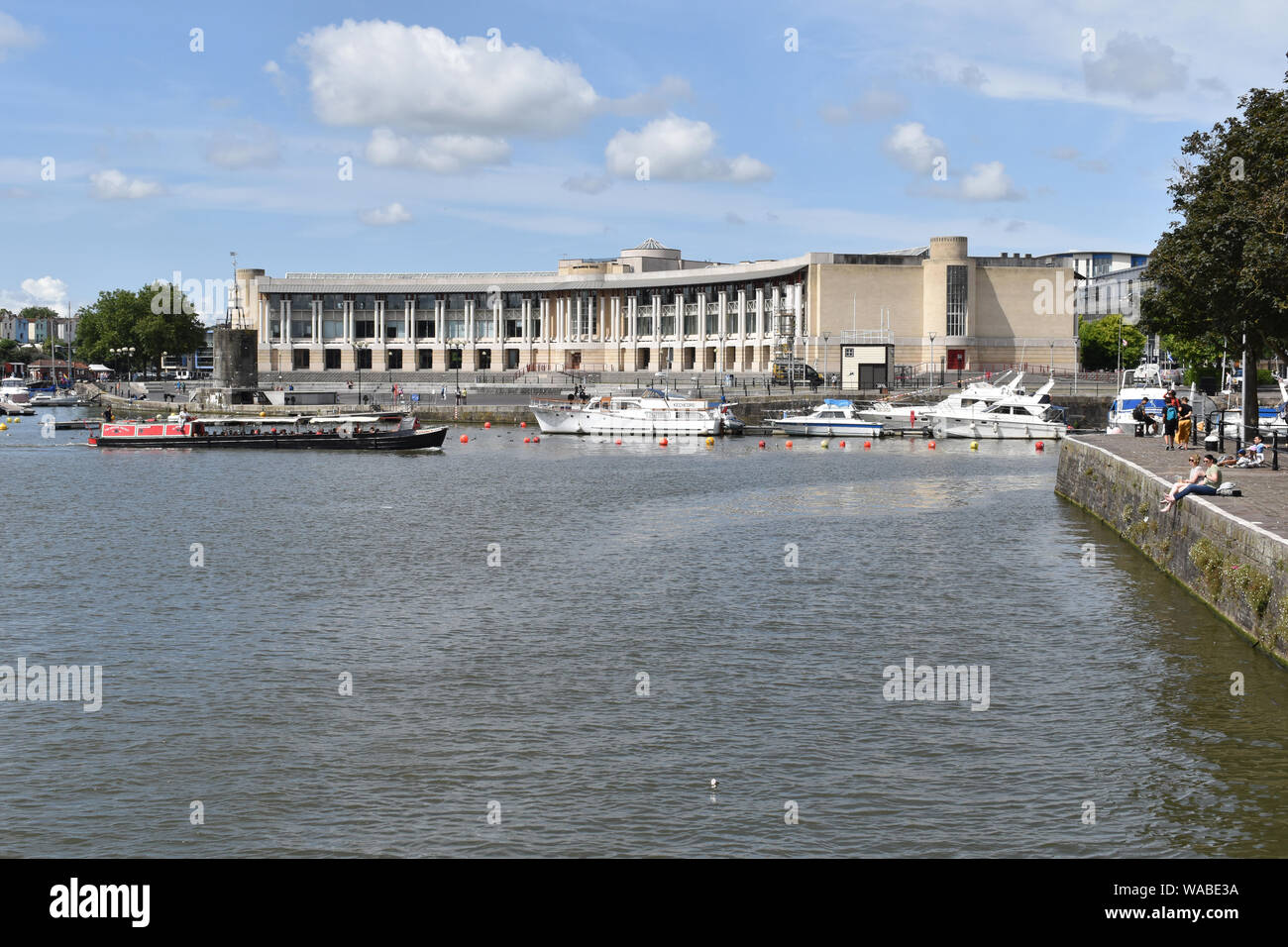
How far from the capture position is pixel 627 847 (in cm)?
1474

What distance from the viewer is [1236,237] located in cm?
4212

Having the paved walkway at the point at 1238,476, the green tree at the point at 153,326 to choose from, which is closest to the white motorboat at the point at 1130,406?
the paved walkway at the point at 1238,476

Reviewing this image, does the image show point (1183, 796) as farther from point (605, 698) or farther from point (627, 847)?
point (605, 698)

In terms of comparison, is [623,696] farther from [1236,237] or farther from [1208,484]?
[1236,237]

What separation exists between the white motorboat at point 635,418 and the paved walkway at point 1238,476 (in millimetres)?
44240

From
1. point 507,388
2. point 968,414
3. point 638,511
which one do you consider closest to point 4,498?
point 638,511

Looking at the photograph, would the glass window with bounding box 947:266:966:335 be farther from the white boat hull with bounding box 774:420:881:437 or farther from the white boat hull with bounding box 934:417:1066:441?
the white boat hull with bounding box 774:420:881:437

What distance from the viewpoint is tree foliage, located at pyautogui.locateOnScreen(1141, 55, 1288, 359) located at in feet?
128

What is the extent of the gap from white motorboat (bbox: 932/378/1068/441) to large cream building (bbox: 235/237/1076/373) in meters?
41.1

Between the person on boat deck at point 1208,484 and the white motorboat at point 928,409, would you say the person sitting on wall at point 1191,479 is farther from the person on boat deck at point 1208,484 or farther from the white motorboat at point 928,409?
the white motorboat at point 928,409

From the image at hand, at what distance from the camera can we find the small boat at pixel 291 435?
83.8 m

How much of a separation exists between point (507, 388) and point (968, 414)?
2304 inches

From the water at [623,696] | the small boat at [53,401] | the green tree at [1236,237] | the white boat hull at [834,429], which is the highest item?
the green tree at [1236,237]

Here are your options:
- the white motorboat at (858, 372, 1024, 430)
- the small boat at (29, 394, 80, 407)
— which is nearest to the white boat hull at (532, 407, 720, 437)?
the white motorboat at (858, 372, 1024, 430)
